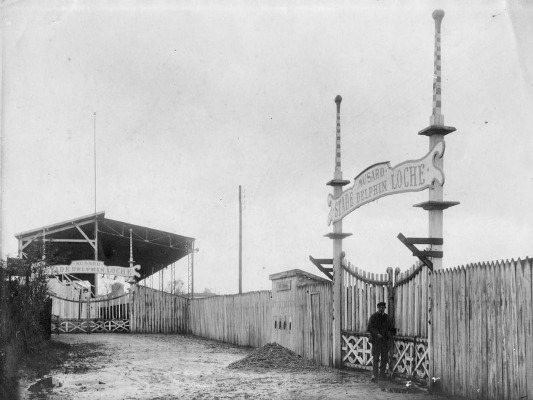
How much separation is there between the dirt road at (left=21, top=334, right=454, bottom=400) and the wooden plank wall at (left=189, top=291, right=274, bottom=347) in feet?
9.05

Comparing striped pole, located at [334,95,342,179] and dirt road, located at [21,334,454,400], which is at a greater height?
striped pole, located at [334,95,342,179]

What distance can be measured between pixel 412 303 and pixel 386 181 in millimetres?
2163

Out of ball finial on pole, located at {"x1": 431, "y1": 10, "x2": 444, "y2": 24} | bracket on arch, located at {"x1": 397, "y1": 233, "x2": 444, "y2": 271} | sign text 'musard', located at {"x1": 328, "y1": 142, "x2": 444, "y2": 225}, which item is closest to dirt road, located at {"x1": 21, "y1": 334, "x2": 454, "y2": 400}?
bracket on arch, located at {"x1": 397, "y1": 233, "x2": 444, "y2": 271}

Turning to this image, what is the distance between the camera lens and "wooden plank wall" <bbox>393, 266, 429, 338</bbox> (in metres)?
10.5

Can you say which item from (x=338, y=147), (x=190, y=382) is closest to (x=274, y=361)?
(x=190, y=382)

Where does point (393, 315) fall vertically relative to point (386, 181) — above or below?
below

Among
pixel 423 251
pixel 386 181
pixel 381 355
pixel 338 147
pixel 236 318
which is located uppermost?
pixel 338 147

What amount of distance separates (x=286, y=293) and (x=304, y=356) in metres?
2.03

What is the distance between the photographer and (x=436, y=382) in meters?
9.86

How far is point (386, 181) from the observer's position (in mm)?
11883

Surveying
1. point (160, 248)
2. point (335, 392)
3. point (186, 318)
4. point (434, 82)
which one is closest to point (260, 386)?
point (335, 392)

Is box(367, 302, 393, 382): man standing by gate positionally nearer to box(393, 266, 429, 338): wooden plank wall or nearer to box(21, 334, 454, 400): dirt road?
box(393, 266, 429, 338): wooden plank wall

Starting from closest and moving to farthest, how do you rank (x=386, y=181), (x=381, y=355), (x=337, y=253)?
(x=381, y=355)
(x=386, y=181)
(x=337, y=253)

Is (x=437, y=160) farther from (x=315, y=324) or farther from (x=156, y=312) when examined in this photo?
(x=156, y=312)
